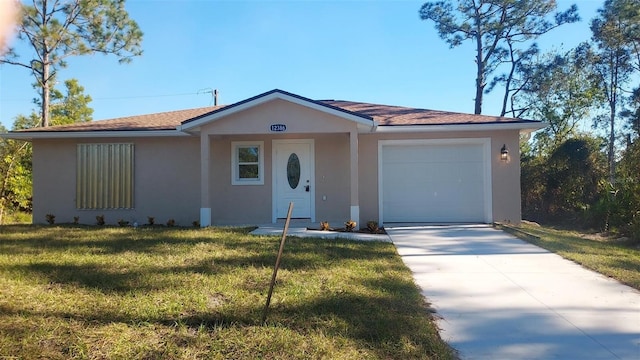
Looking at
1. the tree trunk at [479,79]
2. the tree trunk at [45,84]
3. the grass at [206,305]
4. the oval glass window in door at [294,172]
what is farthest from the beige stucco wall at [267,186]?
the tree trunk at [479,79]

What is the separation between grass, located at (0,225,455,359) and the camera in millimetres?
3252

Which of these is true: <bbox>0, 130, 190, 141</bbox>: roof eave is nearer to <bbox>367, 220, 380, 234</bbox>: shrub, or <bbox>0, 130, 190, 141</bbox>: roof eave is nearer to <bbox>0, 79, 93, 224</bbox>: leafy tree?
<bbox>0, 79, 93, 224</bbox>: leafy tree

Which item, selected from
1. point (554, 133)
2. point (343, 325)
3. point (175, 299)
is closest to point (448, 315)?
point (343, 325)

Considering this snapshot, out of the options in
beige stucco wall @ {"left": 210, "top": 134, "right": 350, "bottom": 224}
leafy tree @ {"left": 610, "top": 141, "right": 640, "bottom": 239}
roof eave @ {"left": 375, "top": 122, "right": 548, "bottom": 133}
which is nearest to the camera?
leafy tree @ {"left": 610, "top": 141, "right": 640, "bottom": 239}

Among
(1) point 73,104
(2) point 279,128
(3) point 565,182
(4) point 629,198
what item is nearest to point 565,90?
(3) point 565,182

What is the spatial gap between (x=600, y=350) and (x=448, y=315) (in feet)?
4.35

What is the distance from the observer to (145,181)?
38.7 feet

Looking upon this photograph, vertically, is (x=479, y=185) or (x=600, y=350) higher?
(x=479, y=185)

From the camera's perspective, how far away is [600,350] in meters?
3.50

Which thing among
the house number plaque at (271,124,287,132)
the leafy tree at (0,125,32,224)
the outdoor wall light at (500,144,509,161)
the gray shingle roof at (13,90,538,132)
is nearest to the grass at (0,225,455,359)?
the house number plaque at (271,124,287,132)

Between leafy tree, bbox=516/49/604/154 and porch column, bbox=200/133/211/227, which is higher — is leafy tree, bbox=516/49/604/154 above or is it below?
above

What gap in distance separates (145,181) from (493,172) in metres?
9.61

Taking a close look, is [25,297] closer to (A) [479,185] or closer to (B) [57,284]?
(B) [57,284]

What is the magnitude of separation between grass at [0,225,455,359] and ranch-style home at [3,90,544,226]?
4.54 metres
